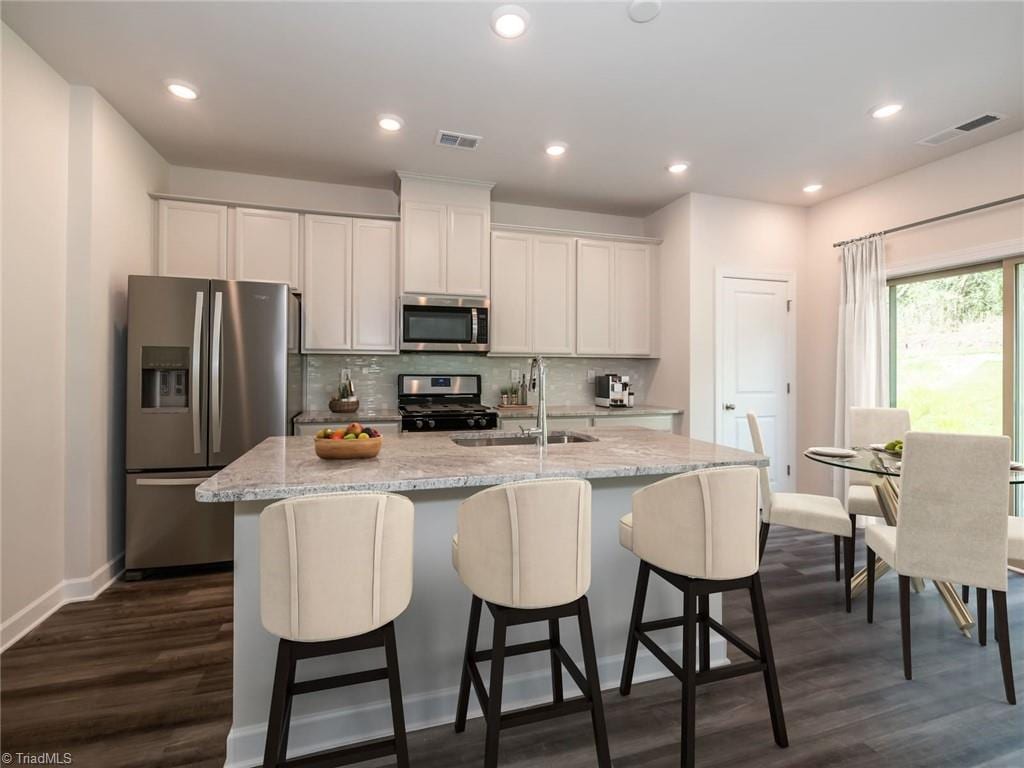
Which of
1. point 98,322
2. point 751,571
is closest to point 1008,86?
point 751,571

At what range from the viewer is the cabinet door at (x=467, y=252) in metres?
4.13

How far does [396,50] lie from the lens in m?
2.44

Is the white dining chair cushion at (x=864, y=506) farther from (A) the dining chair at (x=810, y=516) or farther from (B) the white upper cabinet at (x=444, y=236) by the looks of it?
(B) the white upper cabinet at (x=444, y=236)

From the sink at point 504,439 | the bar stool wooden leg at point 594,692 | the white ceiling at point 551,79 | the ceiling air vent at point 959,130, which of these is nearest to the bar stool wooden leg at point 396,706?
the bar stool wooden leg at point 594,692

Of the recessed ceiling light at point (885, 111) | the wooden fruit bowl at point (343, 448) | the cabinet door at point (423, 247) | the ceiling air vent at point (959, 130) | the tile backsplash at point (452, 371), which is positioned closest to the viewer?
the wooden fruit bowl at point (343, 448)

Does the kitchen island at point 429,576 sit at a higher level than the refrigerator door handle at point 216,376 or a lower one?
lower

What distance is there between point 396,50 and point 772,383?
4.06 m

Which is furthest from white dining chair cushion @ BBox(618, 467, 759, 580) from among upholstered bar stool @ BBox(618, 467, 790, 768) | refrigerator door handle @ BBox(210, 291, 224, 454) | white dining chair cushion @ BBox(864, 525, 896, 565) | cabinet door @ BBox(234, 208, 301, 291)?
cabinet door @ BBox(234, 208, 301, 291)

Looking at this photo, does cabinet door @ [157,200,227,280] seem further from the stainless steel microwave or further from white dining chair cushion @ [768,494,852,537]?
white dining chair cushion @ [768,494,852,537]

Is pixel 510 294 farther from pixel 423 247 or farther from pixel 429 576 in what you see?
pixel 429 576

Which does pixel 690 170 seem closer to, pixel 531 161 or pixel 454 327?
pixel 531 161

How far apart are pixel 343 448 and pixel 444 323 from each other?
2.39m

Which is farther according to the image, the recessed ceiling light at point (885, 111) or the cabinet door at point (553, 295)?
the cabinet door at point (553, 295)

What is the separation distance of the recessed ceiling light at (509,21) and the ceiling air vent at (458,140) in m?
1.05
